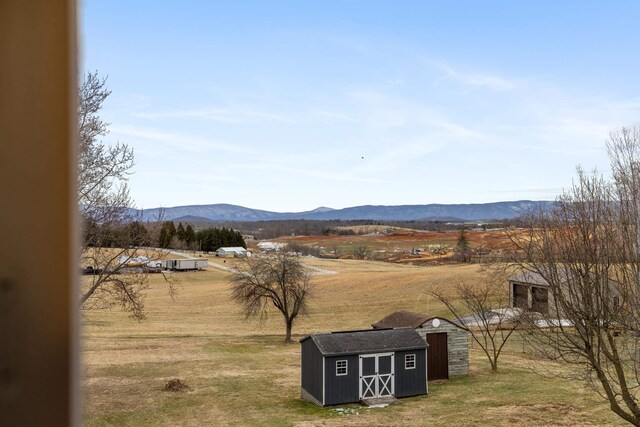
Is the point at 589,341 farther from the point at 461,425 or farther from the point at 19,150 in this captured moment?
the point at 19,150

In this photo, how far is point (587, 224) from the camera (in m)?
8.86

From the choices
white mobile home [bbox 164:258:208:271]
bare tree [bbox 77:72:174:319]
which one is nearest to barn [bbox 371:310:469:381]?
bare tree [bbox 77:72:174:319]

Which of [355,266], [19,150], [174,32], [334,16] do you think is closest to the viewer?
[19,150]

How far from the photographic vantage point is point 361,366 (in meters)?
16.0

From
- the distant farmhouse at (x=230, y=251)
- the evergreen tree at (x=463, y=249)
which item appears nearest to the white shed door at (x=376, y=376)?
the evergreen tree at (x=463, y=249)

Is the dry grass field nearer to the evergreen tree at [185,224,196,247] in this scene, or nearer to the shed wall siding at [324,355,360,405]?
the shed wall siding at [324,355,360,405]

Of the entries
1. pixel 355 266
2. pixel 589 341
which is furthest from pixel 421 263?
pixel 589 341

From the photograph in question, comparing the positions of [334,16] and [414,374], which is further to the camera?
[414,374]

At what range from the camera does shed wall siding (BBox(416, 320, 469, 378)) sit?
61.8 ft

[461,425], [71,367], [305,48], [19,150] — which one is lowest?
[461,425]

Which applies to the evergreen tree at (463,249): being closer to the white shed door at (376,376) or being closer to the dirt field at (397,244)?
the dirt field at (397,244)

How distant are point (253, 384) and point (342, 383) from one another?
3.22m

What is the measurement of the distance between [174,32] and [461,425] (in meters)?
11.5

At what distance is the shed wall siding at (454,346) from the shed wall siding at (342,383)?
382 cm
